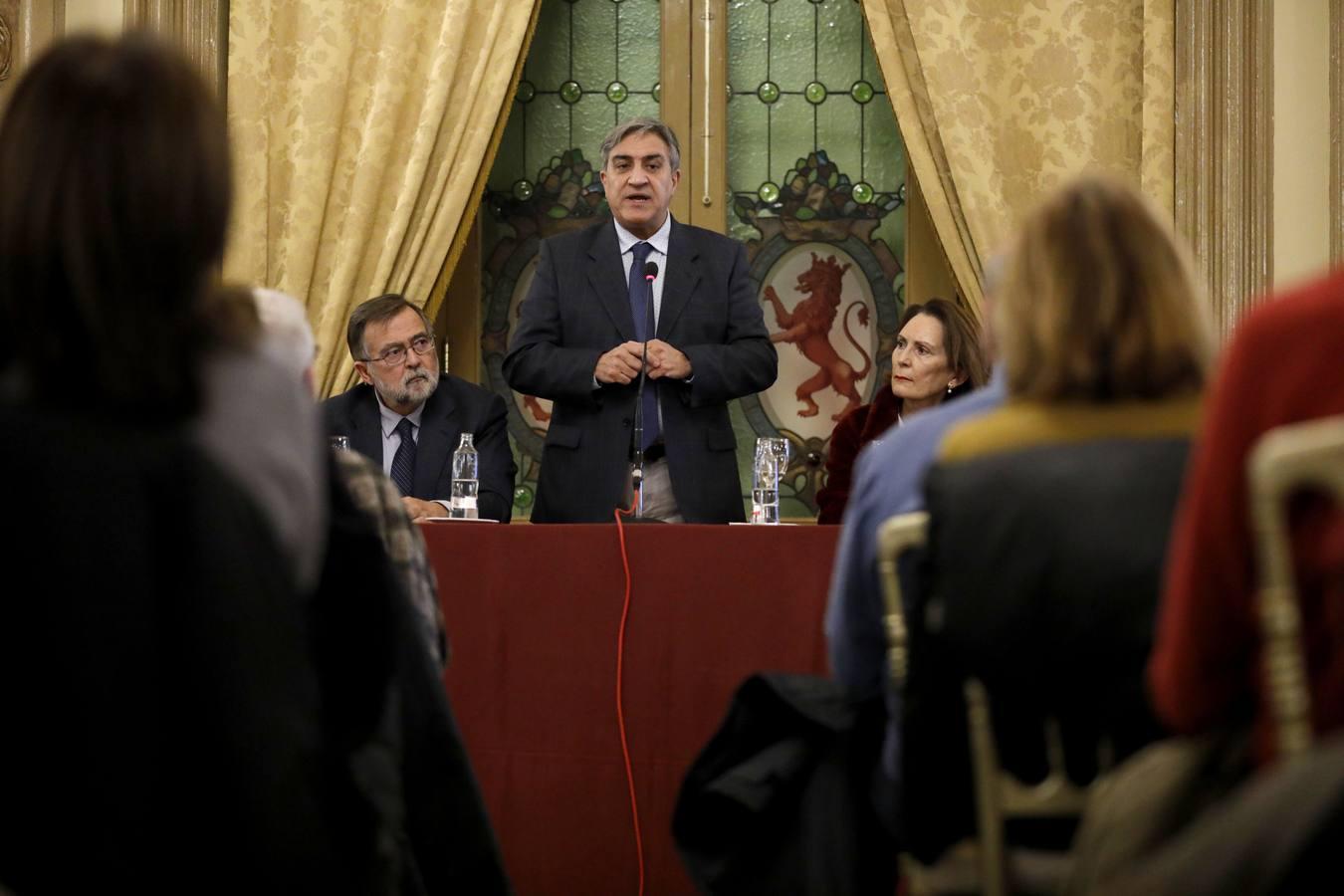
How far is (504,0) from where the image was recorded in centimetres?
563

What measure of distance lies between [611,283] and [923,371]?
0.88 m

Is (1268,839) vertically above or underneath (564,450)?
underneath

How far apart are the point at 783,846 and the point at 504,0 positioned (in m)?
3.92

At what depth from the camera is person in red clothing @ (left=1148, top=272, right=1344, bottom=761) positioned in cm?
140

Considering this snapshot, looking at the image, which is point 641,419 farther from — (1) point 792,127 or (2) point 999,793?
(1) point 792,127

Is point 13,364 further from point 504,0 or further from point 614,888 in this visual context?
point 504,0

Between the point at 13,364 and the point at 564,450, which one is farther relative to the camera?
the point at 564,450

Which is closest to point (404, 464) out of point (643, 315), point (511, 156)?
point (643, 315)

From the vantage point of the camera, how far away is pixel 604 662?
355cm

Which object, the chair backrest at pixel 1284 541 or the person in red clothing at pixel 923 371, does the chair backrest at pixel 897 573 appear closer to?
the chair backrest at pixel 1284 541

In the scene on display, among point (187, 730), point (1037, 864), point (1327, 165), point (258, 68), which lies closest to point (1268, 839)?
point (1037, 864)

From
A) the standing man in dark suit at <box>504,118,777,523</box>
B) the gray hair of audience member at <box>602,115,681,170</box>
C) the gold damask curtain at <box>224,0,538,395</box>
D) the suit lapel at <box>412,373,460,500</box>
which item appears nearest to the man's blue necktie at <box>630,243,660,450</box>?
the standing man in dark suit at <box>504,118,777,523</box>

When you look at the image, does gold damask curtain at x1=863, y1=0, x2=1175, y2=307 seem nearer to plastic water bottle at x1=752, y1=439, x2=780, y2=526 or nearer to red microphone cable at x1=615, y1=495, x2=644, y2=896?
plastic water bottle at x1=752, y1=439, x2=780, y2=526

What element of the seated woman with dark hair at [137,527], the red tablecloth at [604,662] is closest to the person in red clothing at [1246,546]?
the seated woman with dark hair at [137,527]
